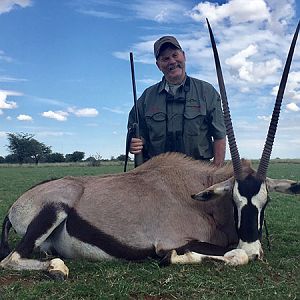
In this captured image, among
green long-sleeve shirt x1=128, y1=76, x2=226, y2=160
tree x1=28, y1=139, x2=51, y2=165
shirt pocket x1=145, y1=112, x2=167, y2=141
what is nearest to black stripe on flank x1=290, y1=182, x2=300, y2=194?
green long-sleeve shirt x1=128, y1=76, x2=226, y2=160

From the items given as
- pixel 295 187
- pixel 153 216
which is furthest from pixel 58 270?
pixel 295 187

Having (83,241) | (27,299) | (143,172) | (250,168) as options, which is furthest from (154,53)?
(27,299)

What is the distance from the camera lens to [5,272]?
A: 5.74m

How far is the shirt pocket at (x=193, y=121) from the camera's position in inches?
331

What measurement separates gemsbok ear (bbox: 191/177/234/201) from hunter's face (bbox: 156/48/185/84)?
2.91 m

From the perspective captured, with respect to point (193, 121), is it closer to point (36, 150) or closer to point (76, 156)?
point (76, 156)

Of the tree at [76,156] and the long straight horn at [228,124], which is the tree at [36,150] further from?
the long straight horn at [228,124]

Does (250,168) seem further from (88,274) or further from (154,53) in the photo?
(154,53)

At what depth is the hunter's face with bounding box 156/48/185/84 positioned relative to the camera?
8.58 metres

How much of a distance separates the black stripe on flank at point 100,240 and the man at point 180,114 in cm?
236

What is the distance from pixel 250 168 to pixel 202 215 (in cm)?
86

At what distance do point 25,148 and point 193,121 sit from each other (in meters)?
97.3

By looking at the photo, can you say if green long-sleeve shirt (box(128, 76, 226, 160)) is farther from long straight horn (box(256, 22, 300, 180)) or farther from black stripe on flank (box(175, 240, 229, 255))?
black stripe on flank (box(175, 240, 229, 255))

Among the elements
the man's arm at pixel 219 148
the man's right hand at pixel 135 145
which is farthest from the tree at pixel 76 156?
the man's arm at pixel 219 148
